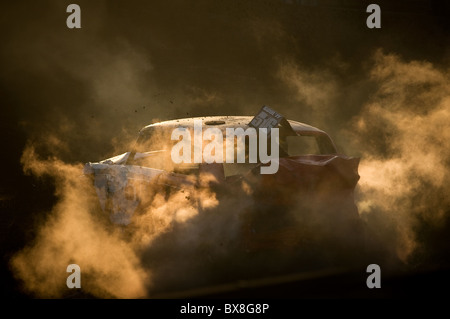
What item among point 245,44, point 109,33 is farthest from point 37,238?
point 245,44

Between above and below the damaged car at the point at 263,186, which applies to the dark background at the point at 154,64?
above

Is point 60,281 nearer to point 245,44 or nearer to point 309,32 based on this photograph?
point 245,44

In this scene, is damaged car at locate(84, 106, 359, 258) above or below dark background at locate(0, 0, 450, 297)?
below

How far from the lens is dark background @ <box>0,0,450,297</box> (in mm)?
10844

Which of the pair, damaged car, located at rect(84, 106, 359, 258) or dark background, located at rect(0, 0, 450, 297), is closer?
damaged car, located at rect(84, 106, 359, 258)

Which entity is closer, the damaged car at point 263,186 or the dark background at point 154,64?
the damaged car at point 263,186

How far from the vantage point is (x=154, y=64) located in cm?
1269

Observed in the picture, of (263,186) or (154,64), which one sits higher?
(154,64)

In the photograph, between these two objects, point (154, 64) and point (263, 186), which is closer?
point (263, 186)

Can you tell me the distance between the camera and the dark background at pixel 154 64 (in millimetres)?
10844

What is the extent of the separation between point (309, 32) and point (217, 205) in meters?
11.7

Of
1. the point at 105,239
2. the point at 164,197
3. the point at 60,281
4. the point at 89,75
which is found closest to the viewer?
the point at 164,197

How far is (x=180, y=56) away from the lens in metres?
13.0
